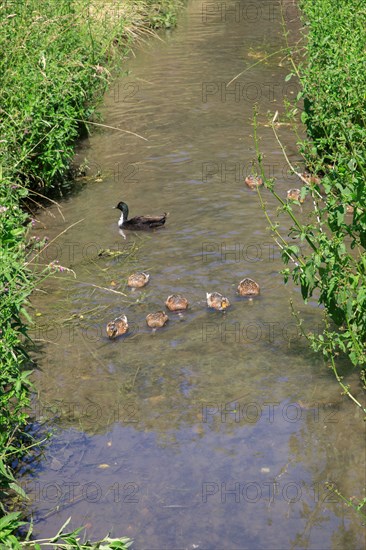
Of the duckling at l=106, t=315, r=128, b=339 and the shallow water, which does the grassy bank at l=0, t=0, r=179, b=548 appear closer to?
the shallow water

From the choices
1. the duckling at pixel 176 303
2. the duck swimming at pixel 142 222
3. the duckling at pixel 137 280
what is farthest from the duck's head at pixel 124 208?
the duckling at pixel 176 303

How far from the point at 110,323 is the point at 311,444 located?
2.62 metres

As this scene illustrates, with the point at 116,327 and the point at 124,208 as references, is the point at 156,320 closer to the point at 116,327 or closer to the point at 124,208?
the point at 116,327

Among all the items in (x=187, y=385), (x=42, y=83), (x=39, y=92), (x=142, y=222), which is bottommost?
(x=187, y=385)

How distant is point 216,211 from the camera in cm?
1216

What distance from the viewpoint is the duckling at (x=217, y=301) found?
9430mm

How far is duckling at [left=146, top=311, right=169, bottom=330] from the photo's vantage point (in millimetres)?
9172

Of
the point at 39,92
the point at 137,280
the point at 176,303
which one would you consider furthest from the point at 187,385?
the point at 39,92

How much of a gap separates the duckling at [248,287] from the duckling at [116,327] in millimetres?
1304

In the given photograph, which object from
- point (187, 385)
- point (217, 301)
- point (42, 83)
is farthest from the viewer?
point (42, 83)

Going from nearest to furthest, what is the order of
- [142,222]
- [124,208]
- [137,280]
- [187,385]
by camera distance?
[187,385], [137,280], [142,222], [124,208]

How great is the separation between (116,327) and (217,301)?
111 centimetres

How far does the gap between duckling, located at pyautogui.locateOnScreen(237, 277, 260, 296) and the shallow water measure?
136 mm

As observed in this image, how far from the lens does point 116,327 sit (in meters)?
9.08
